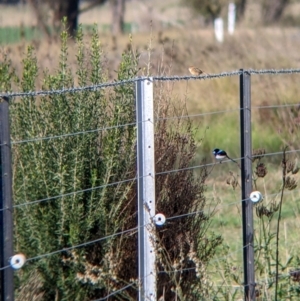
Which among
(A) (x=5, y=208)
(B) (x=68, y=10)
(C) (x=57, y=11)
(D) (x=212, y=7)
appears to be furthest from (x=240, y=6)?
(A) (x=5, y=208)

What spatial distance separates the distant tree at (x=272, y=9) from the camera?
33003 millimetres

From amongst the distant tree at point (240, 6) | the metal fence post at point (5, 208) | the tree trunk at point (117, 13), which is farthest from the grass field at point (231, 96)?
the tree trunk at point (117, 13)

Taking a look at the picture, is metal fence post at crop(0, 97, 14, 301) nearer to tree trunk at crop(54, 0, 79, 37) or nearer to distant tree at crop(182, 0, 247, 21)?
tree trunk at crop(54, 0, 79, 37)

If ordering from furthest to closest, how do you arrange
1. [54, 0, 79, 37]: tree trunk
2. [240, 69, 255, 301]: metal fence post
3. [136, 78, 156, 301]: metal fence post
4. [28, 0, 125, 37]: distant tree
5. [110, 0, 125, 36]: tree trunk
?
[110, 0, 125, 36]: tree trunk, [54, 0, 79, 37]: tree trunk, [28, 0, 125, 37]: distant tree, [240, 69, 255, 301]: metal fence post, [136, 78, 156, 301]: metal fence post

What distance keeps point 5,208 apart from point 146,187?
774mm

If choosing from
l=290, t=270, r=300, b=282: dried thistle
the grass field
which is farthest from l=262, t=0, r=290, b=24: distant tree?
l=290, t=270, r=300, b=282: dried thistle

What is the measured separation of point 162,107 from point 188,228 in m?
0.66

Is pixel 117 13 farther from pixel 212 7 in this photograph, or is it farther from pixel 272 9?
pixel 272 9

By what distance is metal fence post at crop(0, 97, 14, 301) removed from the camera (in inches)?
129

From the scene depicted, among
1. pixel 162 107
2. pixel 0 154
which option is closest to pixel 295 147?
pixel 162 107

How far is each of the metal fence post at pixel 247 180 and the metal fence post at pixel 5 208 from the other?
1.29 meters

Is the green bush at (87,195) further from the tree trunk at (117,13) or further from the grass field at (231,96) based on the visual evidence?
the tree trunk at (117,13)

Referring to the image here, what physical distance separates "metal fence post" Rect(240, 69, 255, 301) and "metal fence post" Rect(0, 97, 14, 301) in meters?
1.29

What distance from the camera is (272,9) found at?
34.3m
